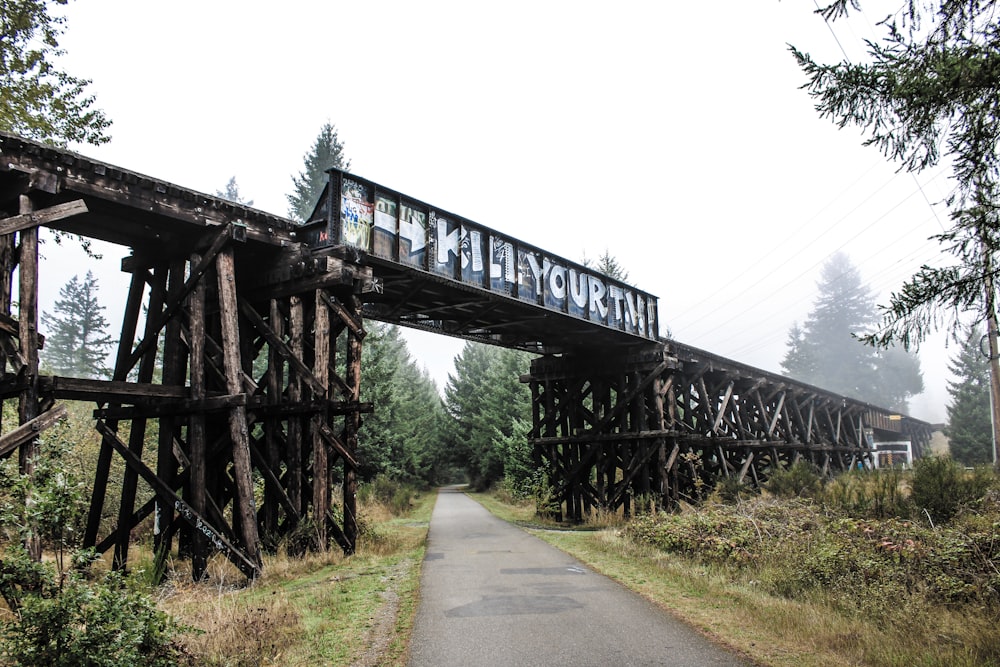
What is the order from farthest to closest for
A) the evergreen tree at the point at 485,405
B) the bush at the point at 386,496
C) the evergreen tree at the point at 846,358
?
the evergreen tree at the point at 846,358 → the evergreen tree at the point at 485,405 → the bush at the point at 386,496

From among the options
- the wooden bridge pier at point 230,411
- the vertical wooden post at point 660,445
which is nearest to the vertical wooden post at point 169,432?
the wooden bridge pier at point 230,411

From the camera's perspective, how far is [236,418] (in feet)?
29.4

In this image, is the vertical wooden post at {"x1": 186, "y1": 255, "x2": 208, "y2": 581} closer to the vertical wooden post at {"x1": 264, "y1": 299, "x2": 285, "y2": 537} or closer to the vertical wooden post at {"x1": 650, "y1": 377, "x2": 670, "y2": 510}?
the vertical wooden post at {"x1": 264, "y1": 299, "x2": 285, "y2": 537}

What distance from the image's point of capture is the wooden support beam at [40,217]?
6993 millimetres

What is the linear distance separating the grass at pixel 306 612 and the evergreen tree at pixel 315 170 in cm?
3526

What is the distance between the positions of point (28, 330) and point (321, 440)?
13.5 ft

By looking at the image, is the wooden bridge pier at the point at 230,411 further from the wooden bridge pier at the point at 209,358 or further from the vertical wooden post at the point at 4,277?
the vertical wooden post at the point at 4,277

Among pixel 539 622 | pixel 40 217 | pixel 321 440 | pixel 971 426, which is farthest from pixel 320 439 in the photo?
pixel 971 426

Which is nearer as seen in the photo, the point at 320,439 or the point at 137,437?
the point at 320,439

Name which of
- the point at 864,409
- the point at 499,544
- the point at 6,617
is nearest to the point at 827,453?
the point at 864,409

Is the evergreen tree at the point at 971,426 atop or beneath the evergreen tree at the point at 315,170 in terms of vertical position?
beneath

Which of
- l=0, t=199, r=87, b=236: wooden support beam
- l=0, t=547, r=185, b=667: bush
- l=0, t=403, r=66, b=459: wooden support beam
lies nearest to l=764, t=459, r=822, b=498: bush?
l=0, t=547, r=185, b=667: bush

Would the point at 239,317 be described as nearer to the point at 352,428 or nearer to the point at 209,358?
the point at 209,358

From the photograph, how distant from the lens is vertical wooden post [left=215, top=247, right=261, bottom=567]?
8.73 m
